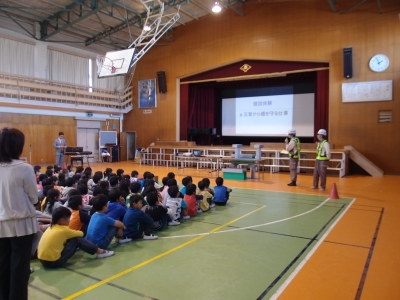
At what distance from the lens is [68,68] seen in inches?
597

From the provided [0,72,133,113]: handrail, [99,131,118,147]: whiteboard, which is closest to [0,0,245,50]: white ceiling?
[0,72,133,113]: handrail

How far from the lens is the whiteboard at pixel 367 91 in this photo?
35.4 feet

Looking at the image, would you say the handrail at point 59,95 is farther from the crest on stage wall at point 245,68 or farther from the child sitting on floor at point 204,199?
the child sitting on floor at point 204,199

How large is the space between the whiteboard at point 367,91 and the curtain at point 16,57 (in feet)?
43.2

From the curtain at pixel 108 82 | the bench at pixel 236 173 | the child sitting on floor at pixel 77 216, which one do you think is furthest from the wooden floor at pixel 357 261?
the curtain at pixel 108 82

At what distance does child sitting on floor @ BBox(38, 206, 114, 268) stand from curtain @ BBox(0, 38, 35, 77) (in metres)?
12.4

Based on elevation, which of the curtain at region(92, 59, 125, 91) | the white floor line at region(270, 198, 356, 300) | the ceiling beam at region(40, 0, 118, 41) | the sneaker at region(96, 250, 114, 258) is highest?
the ceiling beam at region(40, 0, 118, 41)

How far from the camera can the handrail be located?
12336 mm

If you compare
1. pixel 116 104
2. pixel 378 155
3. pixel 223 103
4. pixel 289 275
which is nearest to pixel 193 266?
pixel 289 275

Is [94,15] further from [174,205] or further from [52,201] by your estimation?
[174,205]

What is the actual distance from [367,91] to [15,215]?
11.9 meters

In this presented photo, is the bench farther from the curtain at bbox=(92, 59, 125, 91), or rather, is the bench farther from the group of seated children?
the curtain at bbox=(92, 59, 125, 91)

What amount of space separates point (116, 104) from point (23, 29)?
5383mm

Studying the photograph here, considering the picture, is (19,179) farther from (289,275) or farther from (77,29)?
(77,29)
